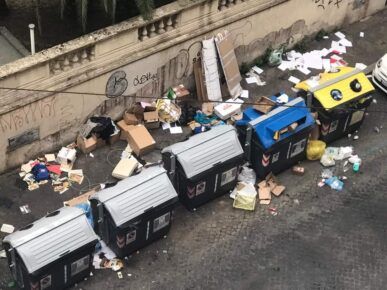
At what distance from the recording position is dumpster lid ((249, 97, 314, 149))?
12.1m

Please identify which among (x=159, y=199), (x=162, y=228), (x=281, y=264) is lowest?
(x=281, y=264)

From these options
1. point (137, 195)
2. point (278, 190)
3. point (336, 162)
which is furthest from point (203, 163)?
point (336, 162)

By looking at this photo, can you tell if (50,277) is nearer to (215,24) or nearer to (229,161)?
(229,161)

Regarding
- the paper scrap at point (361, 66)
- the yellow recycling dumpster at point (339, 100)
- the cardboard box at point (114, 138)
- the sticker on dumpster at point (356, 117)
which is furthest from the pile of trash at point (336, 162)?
the cardboard box at point (114, 138)

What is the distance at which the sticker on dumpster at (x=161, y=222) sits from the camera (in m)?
11.2

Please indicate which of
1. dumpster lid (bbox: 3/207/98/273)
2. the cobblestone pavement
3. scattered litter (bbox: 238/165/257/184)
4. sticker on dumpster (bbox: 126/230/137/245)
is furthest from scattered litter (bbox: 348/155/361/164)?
dumpster lid (bbox: 3/207/98/273)

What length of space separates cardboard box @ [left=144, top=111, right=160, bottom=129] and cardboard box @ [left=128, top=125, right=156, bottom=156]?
275 millimetres

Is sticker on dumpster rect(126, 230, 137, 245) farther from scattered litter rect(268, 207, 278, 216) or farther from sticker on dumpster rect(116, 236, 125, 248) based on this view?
scattered litter rect(268, 207, 278, 216)

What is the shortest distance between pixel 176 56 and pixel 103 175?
8.71 feet

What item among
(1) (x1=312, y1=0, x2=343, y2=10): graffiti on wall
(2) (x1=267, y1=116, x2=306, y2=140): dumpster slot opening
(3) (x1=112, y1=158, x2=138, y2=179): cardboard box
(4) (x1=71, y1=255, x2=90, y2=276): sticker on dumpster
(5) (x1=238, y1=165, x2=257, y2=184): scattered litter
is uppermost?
(1) (x1=312, y1=0, x2=343, y2=10): graffiti on wall

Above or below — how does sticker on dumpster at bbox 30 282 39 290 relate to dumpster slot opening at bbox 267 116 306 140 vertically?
below

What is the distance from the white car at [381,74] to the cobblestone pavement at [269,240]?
79.0 inches

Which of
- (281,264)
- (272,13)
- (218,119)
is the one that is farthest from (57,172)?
(272,13)

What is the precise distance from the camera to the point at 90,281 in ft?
36.2
